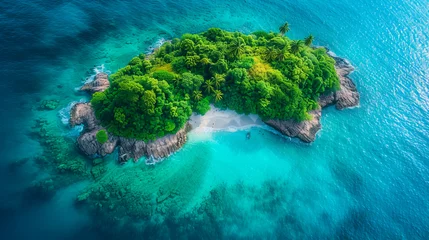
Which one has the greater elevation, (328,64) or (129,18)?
(328,64)

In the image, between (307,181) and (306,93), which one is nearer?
(307,181)

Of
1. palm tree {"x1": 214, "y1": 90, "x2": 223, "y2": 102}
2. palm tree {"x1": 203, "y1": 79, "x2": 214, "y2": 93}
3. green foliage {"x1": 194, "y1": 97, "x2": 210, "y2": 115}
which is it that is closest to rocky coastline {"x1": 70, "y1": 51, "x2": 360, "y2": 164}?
green foliage {"x1": 194, "y1": 97, "x2": 210, "y2": 115}

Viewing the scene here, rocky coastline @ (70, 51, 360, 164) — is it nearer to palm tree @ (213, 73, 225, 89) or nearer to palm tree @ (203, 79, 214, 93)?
palm tree @ (203, 79, 214, 93)

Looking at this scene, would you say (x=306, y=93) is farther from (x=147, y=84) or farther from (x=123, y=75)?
(x=123, y=75)

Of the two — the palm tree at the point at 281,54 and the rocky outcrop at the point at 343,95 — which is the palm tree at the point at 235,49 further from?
the rocky outcrop at the point at 343,95

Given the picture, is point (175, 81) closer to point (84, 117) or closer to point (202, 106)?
point (202, 106)

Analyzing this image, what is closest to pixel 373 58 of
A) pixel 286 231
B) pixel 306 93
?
pixel 306 93
